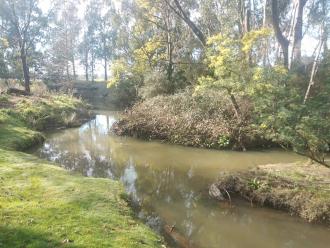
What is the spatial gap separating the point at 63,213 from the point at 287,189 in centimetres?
602

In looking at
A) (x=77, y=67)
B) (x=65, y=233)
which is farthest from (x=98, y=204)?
(x=77, y=67)

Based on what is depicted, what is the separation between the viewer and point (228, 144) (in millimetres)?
18188

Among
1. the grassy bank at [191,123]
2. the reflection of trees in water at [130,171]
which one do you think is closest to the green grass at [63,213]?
the reflection of trees in water at [130,171]

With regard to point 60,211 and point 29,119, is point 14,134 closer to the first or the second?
point 29,119

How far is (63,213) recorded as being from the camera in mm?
7254

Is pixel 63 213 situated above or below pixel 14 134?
below

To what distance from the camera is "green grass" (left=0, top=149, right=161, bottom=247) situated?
6227 millimetres

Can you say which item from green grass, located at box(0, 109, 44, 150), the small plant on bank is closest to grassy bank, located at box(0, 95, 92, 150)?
green grass, located at box(0, 109, 44, 150)

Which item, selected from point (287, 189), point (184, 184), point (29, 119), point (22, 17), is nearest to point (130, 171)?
point (184, 184)

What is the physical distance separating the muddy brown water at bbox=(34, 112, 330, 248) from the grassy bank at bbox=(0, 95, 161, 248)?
1388mm

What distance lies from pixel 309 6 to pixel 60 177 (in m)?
35.1

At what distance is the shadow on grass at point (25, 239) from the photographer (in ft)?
19.2

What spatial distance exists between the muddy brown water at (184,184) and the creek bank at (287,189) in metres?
0.29

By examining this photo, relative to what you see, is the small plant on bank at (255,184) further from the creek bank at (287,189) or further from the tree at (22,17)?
the tree at (22,17)
